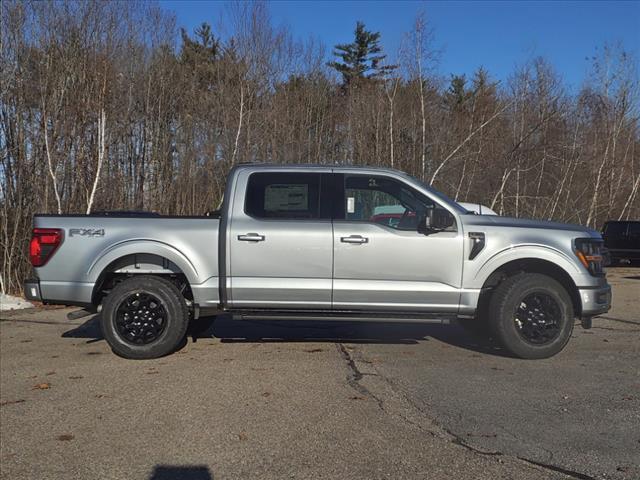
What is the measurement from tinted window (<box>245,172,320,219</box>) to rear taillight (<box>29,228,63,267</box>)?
6.72 feet

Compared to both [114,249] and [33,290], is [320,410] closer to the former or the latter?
[114,249]

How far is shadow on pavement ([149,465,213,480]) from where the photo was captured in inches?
136

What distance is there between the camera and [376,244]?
6.06 meters

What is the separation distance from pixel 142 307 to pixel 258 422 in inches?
96.8

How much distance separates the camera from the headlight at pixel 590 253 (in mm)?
6191

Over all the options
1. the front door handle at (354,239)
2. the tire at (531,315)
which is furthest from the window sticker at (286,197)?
the tire at (531,315)

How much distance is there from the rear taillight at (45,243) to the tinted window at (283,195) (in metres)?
2.05

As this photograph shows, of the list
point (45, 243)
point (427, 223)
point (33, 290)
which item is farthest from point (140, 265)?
point (427, 223)

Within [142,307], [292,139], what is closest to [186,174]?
[292,139]

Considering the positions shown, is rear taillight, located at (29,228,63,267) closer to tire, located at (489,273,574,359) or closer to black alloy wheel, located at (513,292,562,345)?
tire, located at (489,273,574,359)

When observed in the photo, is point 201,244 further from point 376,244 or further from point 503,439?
point 503,439

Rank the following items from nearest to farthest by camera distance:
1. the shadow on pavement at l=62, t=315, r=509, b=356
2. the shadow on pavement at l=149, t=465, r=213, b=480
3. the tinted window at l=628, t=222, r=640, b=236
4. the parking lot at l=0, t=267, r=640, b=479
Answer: the shadow on pavement at l=149, t=465, r=213, b=480 → the parking lot at l=0, t=267, r=640, b=479 → the shadow on pavement at l=62, t=315, r=509, b=356 → the tinted window at l=628, t=222, r=640, b=236

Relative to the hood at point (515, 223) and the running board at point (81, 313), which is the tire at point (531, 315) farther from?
the running board at point (81, 313)

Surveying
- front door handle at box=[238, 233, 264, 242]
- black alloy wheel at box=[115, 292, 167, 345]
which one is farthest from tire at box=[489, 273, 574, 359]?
black alloy wheel at box=[115, 292, 167, 345]
